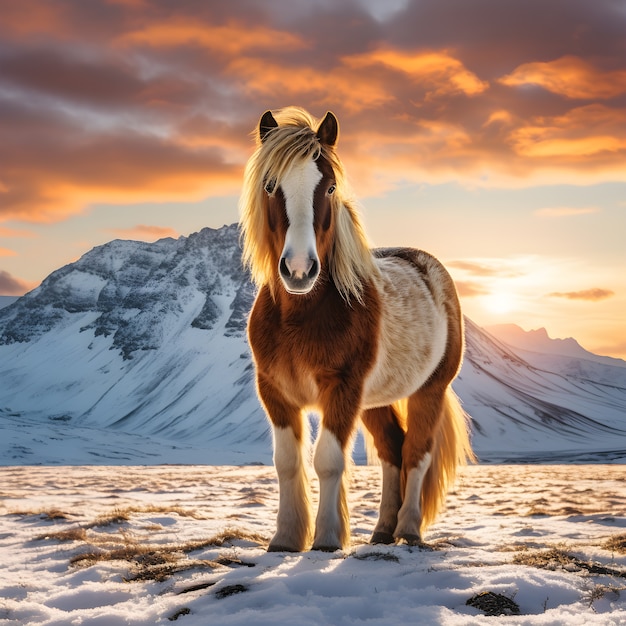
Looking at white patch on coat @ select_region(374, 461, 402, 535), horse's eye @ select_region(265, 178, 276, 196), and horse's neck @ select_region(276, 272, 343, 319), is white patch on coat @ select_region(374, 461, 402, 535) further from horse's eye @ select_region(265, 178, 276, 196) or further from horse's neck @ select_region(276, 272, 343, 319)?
horse's eye @ select_region(265, 178, 276, 196)

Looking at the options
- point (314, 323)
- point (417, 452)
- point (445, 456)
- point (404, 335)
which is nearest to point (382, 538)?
point (417, 452)

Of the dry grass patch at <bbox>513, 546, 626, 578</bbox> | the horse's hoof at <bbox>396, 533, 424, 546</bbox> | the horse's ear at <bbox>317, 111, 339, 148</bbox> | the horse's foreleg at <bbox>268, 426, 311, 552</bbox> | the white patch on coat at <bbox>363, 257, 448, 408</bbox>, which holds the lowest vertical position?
the horse's hoof at <bbox>396, 533, 424, 546</bbox>

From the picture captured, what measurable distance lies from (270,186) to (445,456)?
14.1 feet

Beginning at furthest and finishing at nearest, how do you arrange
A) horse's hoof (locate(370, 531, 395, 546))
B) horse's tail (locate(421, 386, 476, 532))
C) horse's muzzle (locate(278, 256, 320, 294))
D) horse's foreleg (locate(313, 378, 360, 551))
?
1. horse's tail (locate(421, 386, 476, 532))
2. horse's hoof (locate(370, 531, 395, 546))
3. horse's foreleg (locate(313, 378, 360, 551))
4. horse's muzzle (locate(278, 256, 320, 294))

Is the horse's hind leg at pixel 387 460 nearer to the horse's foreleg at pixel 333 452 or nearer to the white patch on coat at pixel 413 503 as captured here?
the white patch on coat at pixel 413 503

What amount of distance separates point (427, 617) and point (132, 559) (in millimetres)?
3144

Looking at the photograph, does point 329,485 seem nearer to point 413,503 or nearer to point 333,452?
point 333,452

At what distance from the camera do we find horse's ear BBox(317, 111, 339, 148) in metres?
6.59

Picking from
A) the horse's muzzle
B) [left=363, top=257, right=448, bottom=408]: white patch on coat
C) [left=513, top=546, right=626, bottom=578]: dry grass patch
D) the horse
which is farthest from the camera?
[left=363, top=257, right=448, bottom=408]: white patch on coat

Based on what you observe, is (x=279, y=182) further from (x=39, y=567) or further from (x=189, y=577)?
(x=39, y=567)

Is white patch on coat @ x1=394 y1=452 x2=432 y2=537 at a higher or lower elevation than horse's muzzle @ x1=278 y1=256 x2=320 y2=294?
lower

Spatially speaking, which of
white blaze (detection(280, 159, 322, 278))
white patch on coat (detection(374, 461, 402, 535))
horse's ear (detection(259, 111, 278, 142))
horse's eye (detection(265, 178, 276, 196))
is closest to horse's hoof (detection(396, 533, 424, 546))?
white patch on coat (detection(374, 461, 402, 535))

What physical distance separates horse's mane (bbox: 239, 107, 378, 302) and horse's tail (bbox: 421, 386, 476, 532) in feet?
8.93

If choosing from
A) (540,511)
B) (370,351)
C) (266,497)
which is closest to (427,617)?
(370,351)
